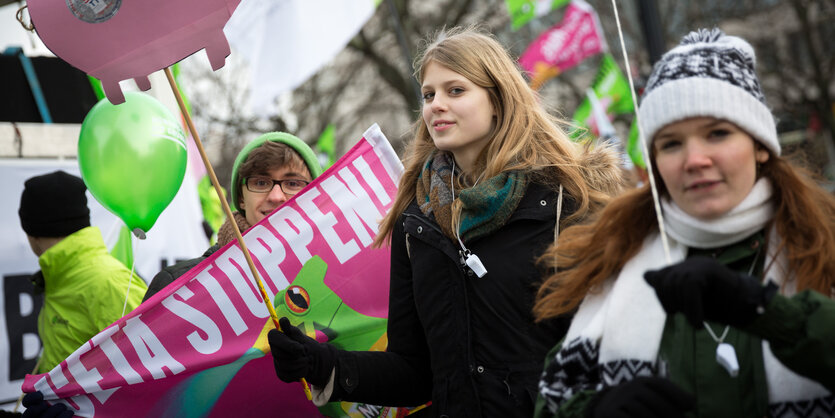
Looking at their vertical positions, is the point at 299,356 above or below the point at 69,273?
below

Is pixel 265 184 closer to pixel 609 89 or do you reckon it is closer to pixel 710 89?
pixel 710 89

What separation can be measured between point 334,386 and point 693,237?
1449 mm

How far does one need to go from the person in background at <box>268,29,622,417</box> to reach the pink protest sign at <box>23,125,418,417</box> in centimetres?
56

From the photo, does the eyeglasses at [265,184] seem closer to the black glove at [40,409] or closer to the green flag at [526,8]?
the black glove at [40,409]

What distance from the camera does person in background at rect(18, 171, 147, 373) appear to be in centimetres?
409

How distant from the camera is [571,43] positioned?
1100 centimetres

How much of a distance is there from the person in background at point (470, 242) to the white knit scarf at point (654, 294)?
551 mm

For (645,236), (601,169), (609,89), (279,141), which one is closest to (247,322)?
(279,141)

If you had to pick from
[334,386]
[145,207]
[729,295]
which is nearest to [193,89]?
[145,207]

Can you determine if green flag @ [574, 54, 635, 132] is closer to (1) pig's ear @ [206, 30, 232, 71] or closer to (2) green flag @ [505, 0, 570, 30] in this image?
Answer: (2) green flag @ [505, 0, 570, 30]

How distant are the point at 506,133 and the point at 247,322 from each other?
4.51 ft

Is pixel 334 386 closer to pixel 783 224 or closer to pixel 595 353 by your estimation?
pixel 595 353

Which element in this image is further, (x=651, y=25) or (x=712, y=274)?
(x=651, y=25)

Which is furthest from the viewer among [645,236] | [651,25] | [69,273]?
[651,25]
